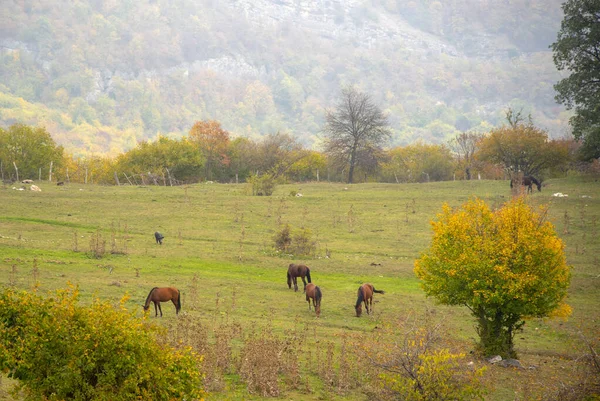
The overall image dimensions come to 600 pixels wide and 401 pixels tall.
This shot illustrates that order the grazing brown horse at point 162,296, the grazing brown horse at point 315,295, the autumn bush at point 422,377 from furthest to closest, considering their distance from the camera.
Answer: the grazing brown horse at point 315,295 → the grazing brown horse at point 162,296 → the autumn bush at point 422,377

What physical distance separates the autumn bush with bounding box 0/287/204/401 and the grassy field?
4.22m

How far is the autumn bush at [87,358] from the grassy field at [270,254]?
4.22 meters

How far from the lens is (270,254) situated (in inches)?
1443

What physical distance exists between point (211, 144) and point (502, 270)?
90363 millimetres

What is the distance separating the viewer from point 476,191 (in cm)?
5828

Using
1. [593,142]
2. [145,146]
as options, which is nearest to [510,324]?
[593,142]

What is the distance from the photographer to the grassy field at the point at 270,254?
857 inches

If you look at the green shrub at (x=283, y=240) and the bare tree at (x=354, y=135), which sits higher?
the bare tree at (x=354, y=135)

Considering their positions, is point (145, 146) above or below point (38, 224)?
above

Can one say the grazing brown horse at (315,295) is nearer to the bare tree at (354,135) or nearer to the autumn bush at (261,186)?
the autumn bush at (261,186)

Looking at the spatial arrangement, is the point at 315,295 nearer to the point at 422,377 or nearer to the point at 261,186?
the point at 422,377

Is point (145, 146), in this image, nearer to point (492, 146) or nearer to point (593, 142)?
Result: point (492, 146)

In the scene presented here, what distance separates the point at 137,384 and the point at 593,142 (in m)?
41.0

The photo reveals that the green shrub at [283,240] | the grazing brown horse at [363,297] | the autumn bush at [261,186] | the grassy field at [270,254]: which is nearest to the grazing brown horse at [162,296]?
the grassy field at [270,254]
